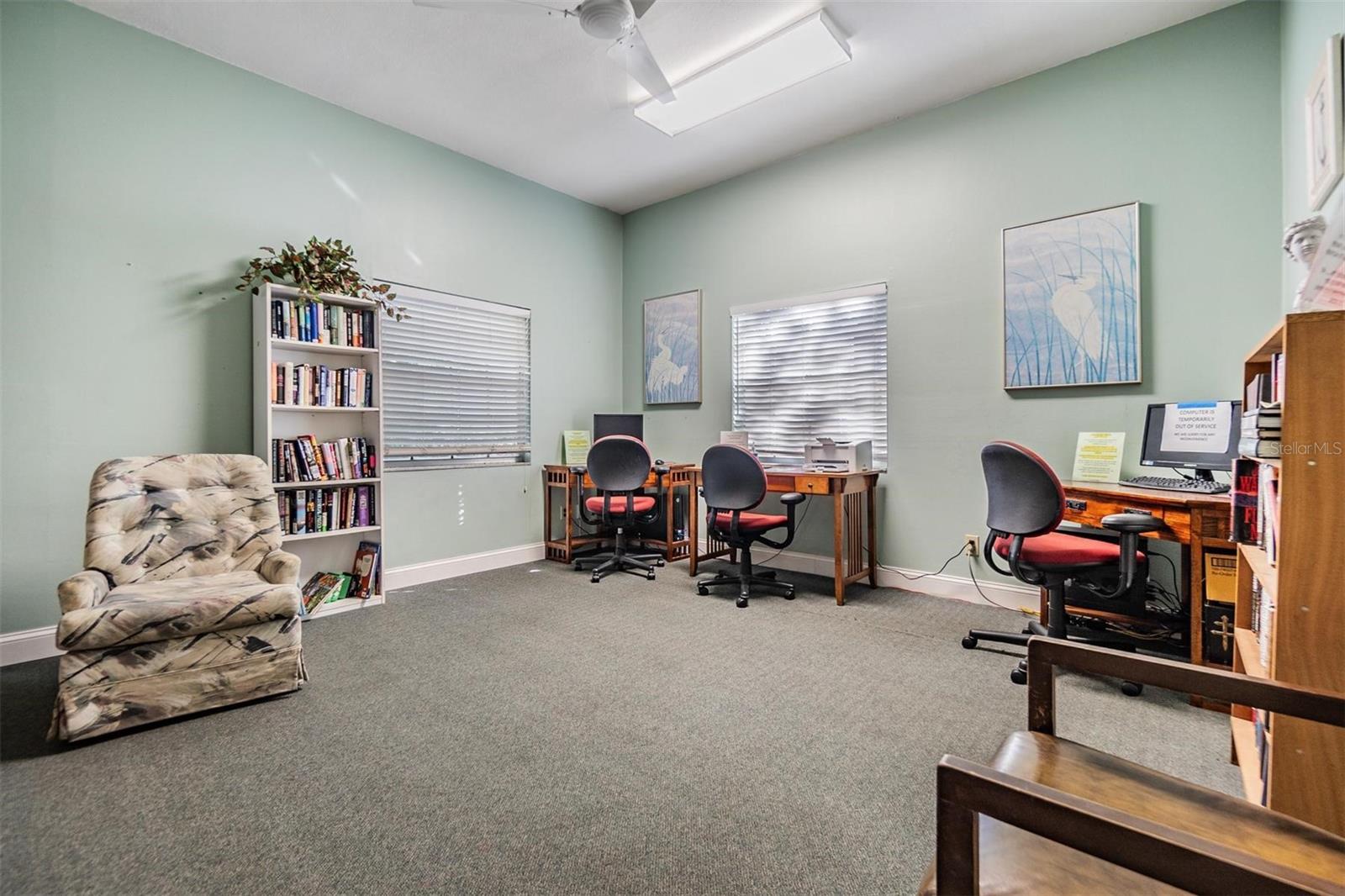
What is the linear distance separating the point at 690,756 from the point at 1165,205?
136 inches

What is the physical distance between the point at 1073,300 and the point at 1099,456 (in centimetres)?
86

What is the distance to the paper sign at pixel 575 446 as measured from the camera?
5.00 meters

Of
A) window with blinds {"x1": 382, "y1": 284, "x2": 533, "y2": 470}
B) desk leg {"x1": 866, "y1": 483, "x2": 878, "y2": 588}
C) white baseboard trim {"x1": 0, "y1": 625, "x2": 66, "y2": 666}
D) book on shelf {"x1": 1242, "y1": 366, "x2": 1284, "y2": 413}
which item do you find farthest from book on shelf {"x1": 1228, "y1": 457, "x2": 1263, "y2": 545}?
white baseboard trim {"x1": 0, "y1": 625, "x2": 66, "y2": 666}

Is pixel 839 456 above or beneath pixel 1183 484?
above

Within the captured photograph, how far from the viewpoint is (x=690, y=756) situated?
71.2 inches

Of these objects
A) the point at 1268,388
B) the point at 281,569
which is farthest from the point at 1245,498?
the point at 281,569

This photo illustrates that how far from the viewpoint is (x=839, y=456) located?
3736mm

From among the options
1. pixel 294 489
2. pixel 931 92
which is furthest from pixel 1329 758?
pixel 294 489

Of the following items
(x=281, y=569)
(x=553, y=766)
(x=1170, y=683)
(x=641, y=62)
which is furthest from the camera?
(x=641, y=62)

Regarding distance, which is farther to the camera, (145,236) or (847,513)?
(847,513)

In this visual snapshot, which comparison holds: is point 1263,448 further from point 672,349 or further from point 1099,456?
point 672,349

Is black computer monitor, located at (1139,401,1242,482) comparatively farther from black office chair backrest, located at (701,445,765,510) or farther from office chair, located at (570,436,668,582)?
office chair, located at (570,436,668,582)

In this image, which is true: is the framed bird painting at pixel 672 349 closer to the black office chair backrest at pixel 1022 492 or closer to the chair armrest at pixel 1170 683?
the black office chair backrest at pixel 1022 492

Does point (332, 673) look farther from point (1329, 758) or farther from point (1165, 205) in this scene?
point (1165, 205)
